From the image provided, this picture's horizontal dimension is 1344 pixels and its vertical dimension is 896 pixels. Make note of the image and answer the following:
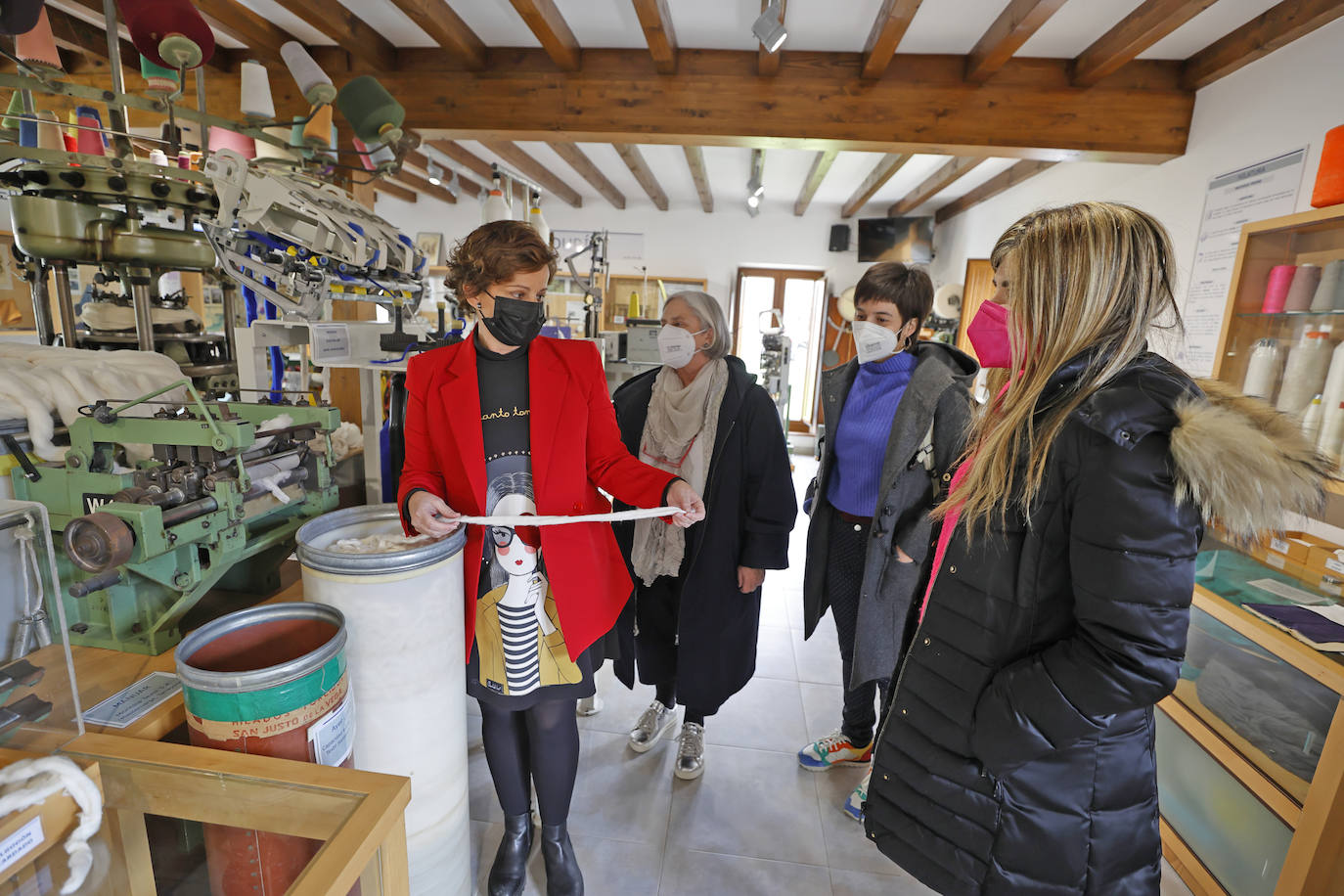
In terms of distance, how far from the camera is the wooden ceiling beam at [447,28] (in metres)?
3.10

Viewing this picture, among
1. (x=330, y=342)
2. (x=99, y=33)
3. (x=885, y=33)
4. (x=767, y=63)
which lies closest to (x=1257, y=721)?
(x=330, y=342)

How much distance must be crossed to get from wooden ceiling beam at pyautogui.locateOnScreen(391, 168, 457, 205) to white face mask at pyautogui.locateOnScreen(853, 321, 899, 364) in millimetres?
5923

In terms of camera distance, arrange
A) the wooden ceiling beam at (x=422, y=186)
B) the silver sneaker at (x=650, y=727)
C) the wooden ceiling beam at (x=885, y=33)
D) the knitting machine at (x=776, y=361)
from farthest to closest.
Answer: the wooden ceiling beam at (x=422, y=186) → the knitting machine at (x=776, y=361) → the wooden ceiling beam at (x=885, y=33) → the silver sneaker at (x=650, y=727)

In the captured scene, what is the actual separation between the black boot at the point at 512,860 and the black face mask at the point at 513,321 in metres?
1.29

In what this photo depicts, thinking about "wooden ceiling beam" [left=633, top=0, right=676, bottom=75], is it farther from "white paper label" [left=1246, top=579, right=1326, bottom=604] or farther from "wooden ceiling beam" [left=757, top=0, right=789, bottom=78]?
"white paper label" [left=1246, top=579, right=1326, bottom=604]

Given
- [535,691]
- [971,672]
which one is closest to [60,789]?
[535,691]

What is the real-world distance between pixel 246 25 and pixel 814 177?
14.6 ft

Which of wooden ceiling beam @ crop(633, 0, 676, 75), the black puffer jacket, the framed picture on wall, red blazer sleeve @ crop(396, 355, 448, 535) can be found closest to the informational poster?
the black puffer jacket

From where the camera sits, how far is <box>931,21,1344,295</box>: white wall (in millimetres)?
2643

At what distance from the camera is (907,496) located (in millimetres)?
1840

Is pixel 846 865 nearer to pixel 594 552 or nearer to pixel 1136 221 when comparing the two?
pixel 594 552

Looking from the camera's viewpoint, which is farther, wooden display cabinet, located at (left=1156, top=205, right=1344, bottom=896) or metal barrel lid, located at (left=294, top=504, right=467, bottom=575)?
wooden display cabinet, located at (left=1156, top=205, right=1344, bottom=896)

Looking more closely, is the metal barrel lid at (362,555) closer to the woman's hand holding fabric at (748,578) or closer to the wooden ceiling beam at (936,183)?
the woman's hand holding fabric at (748,578)


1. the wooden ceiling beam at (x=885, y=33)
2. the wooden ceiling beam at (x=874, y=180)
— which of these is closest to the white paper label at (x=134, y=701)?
the wooden ceiling beam at (x=885, y=33)
